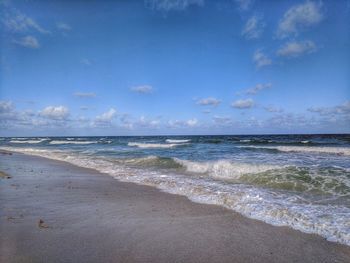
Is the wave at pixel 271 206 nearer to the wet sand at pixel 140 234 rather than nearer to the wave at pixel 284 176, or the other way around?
the wet sand at pixel 140 234

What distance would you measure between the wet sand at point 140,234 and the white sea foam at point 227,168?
16.3ft

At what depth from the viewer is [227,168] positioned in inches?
486

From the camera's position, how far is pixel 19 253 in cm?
365

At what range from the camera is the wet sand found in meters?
3.71

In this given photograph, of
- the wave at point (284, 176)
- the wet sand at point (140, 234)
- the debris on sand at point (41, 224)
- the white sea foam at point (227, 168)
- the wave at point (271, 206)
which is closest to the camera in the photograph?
the wet sand at point (140, 234)

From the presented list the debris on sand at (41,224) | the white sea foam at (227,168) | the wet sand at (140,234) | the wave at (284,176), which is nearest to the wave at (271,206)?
the wet sand at (140,234)

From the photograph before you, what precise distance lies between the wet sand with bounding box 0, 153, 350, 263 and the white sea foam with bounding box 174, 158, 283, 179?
498cm

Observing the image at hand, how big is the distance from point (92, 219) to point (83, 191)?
9.91ft

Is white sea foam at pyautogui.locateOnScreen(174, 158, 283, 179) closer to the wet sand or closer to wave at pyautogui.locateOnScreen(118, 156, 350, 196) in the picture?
wave at pyautogui.locateOnScreen(118, 156, 350, 196)

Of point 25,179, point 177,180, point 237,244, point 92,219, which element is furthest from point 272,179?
point 25,179

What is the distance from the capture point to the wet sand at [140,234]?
3713 mm

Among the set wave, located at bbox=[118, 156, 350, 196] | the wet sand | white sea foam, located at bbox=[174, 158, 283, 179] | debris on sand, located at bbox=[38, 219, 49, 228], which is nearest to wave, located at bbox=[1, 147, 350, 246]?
the wet sand

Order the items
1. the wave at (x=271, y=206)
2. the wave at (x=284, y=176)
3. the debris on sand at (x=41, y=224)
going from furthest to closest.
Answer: the wave at (x=284, y=176), the wave at (x=271, y=206), the debris on sand at (x=41, y=224)

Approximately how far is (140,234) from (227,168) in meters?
8.37
